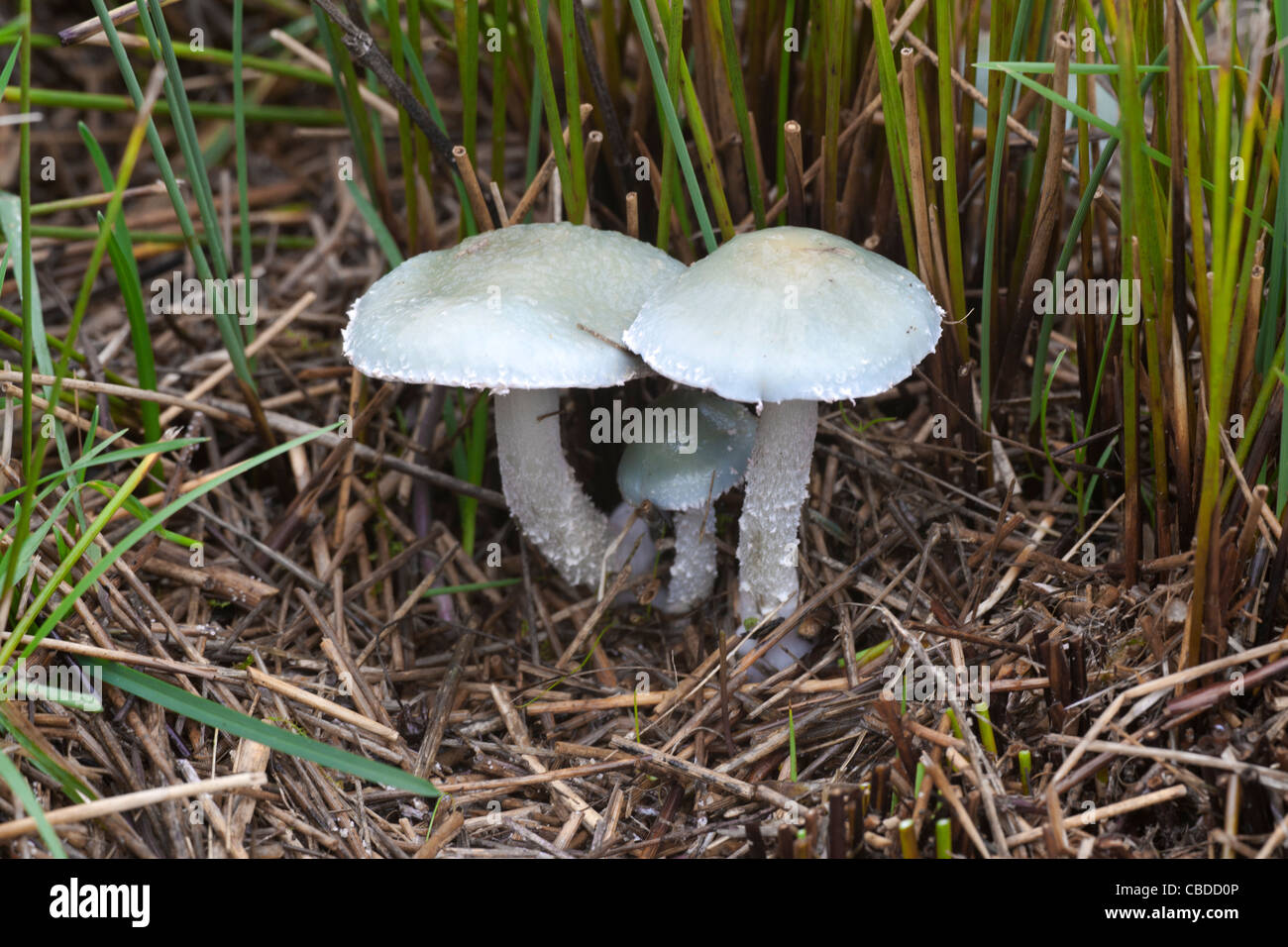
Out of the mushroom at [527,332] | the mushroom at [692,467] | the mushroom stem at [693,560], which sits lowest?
the mushroom stem at [693,560]

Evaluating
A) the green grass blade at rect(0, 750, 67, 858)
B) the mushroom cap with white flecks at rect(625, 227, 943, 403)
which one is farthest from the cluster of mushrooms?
the green grass blade at rect(0, 750, 67, 858)

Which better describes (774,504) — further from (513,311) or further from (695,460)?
(513,311)

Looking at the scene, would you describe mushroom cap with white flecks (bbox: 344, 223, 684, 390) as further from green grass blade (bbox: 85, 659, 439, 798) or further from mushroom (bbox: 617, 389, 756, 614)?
green grass blade (bbox: 85, 659, 439, 798)

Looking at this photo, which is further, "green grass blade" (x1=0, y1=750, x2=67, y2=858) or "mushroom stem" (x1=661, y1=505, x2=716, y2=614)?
"mushroom stem" (x1=661, y1=505, x2=716, y2=614)

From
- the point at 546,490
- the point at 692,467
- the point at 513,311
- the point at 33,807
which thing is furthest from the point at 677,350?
the point at 33,807

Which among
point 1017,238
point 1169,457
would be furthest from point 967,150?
point 1169,457

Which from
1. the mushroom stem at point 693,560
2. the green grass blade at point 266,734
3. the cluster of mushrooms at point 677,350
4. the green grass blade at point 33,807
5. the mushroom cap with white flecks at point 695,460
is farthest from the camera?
the mushroom stem at point 693,560

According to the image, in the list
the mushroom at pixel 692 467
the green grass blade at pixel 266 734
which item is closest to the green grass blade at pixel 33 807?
the green grass blade at pixel 266 734

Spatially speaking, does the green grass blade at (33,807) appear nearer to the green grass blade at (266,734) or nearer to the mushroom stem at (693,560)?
the green grass blade at (266,734)
